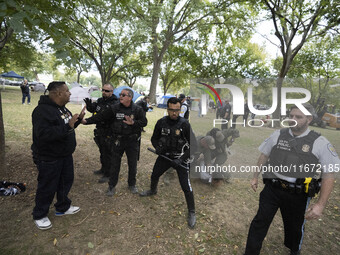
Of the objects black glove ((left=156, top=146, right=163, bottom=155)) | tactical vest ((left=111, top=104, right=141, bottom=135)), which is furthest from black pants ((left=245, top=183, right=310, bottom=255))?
tactical vest ((left=111, top=104, right=141, bottom=135))

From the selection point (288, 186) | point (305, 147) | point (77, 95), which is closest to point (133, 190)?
point (288, 186)

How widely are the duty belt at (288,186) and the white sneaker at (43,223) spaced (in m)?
3.52

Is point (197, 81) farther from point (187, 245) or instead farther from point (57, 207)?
point (57, 207)

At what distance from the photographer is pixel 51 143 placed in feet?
9.47

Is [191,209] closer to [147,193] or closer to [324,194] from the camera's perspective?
[147,193]

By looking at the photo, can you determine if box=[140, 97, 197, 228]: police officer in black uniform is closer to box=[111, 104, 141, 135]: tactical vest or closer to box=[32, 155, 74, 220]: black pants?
box=[111, 104, 141, 135]: tactical vest

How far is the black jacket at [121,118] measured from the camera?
12.9ft

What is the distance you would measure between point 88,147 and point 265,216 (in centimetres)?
627

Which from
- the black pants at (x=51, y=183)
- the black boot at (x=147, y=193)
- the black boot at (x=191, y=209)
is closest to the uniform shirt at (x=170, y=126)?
the black boot at (x=191, y=209)

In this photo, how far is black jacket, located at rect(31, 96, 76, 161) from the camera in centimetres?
268

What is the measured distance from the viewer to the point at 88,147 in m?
7.06

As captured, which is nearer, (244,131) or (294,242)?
(294,242)

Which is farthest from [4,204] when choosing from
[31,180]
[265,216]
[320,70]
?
[320,70]

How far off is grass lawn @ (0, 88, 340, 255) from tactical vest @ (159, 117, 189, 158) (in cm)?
120
